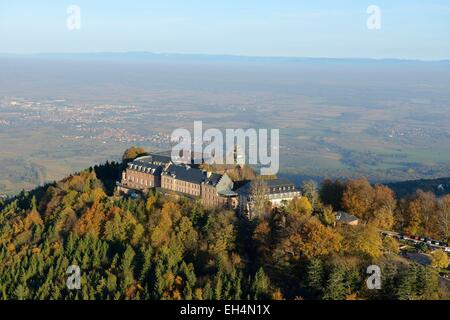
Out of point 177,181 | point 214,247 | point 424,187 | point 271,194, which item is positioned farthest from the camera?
point 424,187

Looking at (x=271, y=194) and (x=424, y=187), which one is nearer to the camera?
(x=271, y=194)

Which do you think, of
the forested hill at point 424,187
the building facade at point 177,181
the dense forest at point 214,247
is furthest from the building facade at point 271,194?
the forested hill at point 424,187

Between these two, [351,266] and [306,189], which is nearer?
[351,266]

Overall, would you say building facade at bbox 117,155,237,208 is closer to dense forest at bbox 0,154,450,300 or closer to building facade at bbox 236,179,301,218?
building facade at bbox 236,179,301,218

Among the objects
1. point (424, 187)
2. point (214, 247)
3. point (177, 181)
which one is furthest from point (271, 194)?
point (424, 187)

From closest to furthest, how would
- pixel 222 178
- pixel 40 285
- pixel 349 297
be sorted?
pixel 349 297 → pixel 40 285 → pixel 222 178

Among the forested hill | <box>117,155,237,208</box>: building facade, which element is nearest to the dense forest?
<box>117,155,237,208</box>: building facade

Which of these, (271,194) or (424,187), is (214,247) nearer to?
(271,194)

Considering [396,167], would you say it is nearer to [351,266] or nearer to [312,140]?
[312,140]
